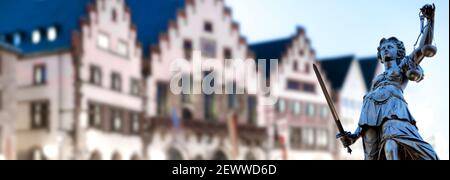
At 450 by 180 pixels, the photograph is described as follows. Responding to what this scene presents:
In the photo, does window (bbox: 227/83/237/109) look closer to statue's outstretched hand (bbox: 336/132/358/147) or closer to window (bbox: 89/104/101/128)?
window (bbox: 89/104/101/128)

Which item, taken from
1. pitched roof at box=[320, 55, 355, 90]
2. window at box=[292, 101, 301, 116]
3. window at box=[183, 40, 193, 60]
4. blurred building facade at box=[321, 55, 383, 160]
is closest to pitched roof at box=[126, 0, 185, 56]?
window at box=[183, 40, 193, 60]

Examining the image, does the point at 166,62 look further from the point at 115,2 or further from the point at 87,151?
the point at 87,151

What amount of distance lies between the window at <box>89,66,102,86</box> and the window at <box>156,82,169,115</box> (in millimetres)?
3425

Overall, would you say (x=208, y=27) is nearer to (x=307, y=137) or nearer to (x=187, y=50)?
(x=187, y=50)

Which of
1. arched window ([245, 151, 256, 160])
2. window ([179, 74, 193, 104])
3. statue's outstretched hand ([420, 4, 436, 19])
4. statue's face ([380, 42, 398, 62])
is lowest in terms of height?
statue's face ([380, 42, 398, 62])

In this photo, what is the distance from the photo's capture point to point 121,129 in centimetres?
3152

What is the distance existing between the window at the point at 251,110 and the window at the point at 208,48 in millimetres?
3188

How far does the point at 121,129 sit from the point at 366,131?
82.3 feet

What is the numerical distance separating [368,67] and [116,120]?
61.5ft

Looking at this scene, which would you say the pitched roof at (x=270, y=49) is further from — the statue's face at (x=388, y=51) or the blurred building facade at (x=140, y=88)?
the statue's face at (x=388, y=51)

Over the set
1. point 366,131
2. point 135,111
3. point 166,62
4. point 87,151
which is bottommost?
point 366,131

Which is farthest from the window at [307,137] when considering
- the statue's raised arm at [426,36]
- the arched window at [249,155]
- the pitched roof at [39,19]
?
the statue's raised arm at [426,36]

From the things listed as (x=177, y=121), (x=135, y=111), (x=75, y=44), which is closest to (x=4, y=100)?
(x=75, y=44)

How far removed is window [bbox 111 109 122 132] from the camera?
102 ft
